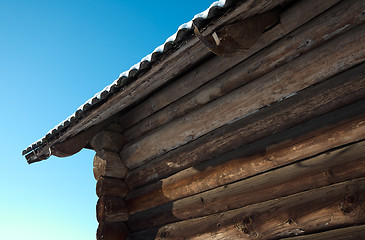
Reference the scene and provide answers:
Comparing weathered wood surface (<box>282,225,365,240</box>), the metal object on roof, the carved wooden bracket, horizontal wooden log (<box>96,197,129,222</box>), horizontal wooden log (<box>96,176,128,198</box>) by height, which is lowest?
weathered wood surface (<box>282,225,365,240</box>)

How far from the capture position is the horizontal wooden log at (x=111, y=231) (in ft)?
11.4

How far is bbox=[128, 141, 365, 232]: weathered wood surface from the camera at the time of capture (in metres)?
2.05

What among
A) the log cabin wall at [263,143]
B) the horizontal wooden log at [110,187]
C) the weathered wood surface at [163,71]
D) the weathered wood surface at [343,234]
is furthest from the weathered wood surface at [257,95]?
the weathered wood surface at [343,234]

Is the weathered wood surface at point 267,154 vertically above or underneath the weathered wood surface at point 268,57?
underneath

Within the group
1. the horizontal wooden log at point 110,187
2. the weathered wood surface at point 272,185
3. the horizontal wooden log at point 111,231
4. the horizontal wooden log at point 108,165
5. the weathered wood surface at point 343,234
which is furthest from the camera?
the horizontal wooden log at point 108,165

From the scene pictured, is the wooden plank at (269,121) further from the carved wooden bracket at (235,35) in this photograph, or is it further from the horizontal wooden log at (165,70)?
the horizontal wooden log at (165,70)

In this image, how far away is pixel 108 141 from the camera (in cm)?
395

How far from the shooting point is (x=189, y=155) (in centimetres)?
316

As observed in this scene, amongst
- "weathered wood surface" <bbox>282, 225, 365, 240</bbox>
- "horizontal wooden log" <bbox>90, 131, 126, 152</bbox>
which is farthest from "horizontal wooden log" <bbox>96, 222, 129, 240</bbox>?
"weathered wood surface" <bbox>282, 225, 365, 240</bbox>

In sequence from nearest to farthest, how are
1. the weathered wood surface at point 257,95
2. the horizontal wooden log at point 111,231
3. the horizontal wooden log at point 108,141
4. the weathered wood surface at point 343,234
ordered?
the weathered wood surface at point 343,234, the weathered wood surface at point 257,95, the horizontal wooden log at point 111,231, the horizontal wooden log at point 108,141

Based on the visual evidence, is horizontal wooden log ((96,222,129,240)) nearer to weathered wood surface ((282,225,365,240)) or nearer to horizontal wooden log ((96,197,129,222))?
horizontal wooden log ((96,197,129,222))

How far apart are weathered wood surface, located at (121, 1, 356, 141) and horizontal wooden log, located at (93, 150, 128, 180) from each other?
1.97ft

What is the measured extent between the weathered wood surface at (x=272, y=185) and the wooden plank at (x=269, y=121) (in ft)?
1.02

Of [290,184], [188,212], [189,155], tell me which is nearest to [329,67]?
[290,184]
